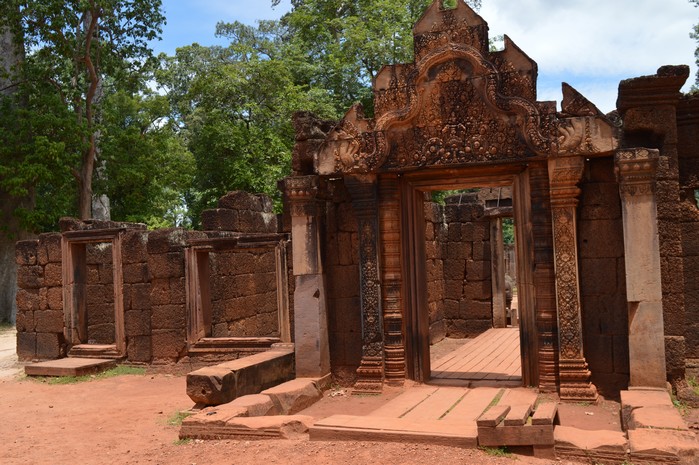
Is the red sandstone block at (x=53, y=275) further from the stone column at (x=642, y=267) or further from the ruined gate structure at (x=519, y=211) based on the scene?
the stone column at (x=642, y=267)

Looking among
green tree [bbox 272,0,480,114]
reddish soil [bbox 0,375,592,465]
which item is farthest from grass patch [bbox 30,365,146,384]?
green tree [bbox 272,0,480,114]

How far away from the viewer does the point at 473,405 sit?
270 inches

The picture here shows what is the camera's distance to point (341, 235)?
8398mm

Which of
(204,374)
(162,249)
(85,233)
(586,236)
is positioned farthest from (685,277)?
(85,233)

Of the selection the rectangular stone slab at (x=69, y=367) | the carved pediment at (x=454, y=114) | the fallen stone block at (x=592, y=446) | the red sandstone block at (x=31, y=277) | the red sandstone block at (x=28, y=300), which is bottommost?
the rectangular stone slab at (x=69, y=367)

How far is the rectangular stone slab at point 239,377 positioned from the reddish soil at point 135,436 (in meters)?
0.52

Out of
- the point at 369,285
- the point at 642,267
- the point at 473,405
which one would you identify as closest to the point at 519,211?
the point at 642,267

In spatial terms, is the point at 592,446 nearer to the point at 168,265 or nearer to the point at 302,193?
the point at 302,193

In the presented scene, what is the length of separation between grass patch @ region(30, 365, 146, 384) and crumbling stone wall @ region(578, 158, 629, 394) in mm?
7358

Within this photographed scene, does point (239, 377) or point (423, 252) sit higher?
point (423, 252)

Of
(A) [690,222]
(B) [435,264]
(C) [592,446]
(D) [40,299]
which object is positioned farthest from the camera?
(B) [435,264]

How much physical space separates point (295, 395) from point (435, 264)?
255 inches

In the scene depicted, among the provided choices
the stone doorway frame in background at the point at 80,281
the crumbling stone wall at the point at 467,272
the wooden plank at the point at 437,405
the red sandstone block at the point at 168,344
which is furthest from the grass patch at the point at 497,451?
the crumbling stone wall at the point at 467,272

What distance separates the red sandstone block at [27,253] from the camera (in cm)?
1301
